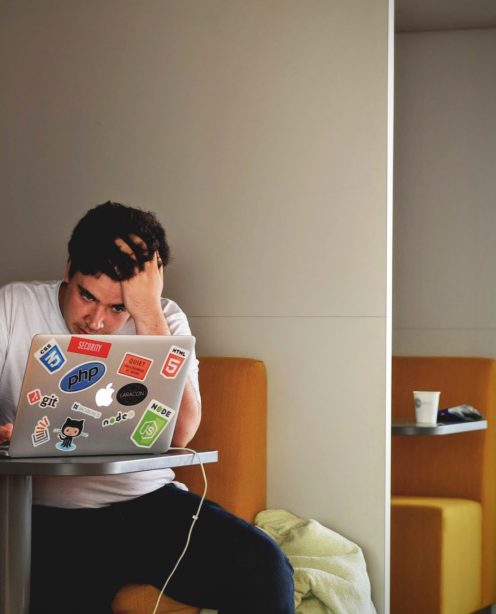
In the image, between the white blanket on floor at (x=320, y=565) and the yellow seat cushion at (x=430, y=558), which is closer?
the white blanket on floor at (x=320, y=565)

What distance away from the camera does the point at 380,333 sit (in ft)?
9.43

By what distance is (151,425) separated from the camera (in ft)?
6.28

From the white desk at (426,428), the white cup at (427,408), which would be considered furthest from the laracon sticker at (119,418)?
the white cup at (427,408)

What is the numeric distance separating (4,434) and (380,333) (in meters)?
1.25

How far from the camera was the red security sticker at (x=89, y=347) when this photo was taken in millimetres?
1858

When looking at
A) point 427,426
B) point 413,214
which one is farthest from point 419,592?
point 413,214

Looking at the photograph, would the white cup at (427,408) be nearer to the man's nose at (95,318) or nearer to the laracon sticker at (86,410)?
the man's nose at (95,318)

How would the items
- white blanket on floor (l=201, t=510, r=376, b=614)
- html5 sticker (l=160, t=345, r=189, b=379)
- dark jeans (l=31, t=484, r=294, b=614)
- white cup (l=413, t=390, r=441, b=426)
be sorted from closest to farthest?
html5 sticker (l=160, t=345, r=189, b=379) → dark jeans (l=31, t=484, r=294, b=614) → white blanket on floor (l=201, t=510, r=376, b=614) → white cup (l=413, t=390, r=441, b=426)

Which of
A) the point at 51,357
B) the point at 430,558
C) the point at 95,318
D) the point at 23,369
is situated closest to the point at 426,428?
the point at 430,558

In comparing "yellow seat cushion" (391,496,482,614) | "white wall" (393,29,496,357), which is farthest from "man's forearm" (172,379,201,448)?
"white wall" (393,29,496,357)

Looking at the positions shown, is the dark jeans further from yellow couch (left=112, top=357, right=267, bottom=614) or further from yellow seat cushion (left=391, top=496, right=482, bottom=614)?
yellow seat cushion (left=391, top=496, right=482, bottom=614)

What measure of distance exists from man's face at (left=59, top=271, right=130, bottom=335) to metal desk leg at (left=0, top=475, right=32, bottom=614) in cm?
63

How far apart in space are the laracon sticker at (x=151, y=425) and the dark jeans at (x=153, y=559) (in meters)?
0.42

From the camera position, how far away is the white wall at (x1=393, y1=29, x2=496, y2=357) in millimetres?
4246
